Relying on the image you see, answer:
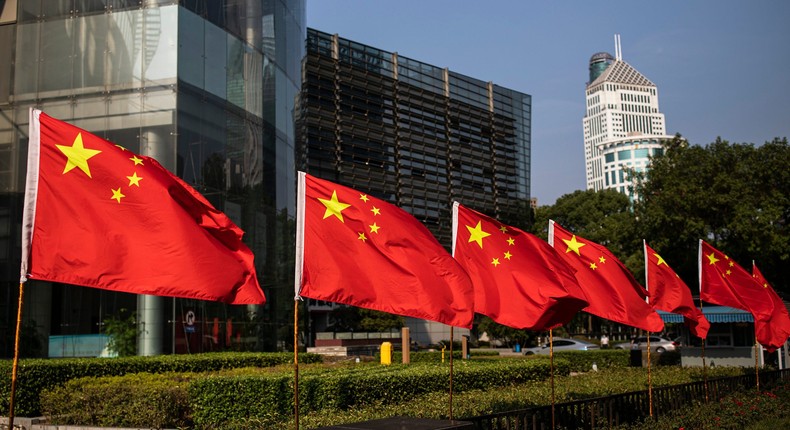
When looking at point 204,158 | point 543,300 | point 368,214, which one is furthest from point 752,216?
point 368,214

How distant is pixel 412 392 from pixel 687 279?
2979 cm

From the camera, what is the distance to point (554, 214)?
76.1 m

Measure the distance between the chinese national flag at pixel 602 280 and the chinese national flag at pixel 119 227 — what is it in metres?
6.89

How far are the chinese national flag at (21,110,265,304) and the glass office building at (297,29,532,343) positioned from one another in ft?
167

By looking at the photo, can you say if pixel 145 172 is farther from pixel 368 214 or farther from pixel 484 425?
pixel 484 425

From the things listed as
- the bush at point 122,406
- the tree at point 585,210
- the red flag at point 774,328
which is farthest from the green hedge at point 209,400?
the tree at point 585,210

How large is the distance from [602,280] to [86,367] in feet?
41.6

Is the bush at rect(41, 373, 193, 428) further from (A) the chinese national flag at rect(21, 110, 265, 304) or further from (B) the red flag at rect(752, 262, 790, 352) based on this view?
(B) the red flag at rect(752, 262, 790, 352)

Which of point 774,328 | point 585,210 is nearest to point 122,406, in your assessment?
point 774,328

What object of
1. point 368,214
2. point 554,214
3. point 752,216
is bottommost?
point 368,214

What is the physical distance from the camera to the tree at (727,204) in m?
38.1

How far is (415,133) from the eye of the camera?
238 ft

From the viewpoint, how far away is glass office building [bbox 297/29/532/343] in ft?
215

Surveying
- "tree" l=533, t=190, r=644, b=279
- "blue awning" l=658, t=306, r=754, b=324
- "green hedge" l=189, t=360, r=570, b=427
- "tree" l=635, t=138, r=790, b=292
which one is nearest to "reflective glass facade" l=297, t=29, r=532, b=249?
"tree" l=533, t=190, r=644, b=279
